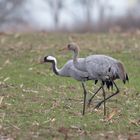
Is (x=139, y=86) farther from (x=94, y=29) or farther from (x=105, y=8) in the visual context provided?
(x=105, y=8)

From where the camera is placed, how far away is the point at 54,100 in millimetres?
13938

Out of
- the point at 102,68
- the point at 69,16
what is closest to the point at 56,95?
the point at 102,68

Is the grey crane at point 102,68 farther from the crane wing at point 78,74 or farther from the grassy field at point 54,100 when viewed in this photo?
the grassy field at point 54,100

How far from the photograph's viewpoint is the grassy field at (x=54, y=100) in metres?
11.6

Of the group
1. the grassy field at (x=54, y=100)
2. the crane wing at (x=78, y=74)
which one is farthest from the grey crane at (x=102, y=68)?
Result: the grassy field at (x=54, y=100)

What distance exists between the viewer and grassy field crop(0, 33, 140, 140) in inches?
456

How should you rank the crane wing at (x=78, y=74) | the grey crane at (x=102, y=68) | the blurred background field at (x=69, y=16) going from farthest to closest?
the blurred background field at (x=69, y=16) < the crane wing at (x=78, y=74) < the grey crane at (x=102, y=68)

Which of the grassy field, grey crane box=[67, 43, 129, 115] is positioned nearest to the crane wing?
grey crane box=[67, 43, 129, 115]

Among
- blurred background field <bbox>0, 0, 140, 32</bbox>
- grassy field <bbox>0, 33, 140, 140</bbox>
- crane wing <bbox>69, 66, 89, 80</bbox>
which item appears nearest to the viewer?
grassy field <bbox>0, 33, 140, 140</bbox>

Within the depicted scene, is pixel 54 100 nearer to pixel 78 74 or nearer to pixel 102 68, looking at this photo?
pixel 78 74

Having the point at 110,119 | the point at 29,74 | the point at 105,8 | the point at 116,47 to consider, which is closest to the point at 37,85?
the point at 29,74

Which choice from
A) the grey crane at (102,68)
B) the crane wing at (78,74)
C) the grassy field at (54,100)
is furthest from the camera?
the crane wing at (78,74)

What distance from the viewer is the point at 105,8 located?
166 ft

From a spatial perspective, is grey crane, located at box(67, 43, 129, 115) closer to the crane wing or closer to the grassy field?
the crane wing
